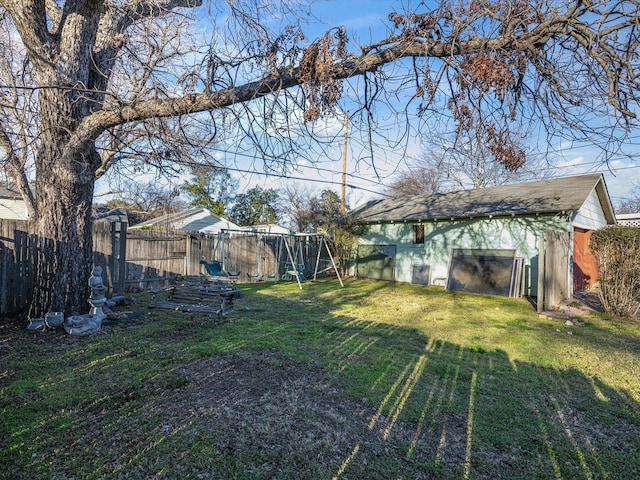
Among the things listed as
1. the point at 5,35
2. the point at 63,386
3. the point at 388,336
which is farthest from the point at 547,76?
the point at 5,35

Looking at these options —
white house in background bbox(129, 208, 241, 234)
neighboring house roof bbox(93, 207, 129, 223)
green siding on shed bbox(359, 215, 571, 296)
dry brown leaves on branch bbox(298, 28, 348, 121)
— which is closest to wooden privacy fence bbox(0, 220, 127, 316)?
dry brown leaves on branch bbox(298, 28, 348, 121)

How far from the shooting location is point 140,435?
2430 millimetres

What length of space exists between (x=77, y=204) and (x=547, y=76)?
6346mm

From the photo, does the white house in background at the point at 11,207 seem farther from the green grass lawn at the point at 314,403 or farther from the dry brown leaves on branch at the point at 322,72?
the dry brown leaves on branch at the point at 322,72

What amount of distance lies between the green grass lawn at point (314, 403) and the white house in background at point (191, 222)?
640 inches

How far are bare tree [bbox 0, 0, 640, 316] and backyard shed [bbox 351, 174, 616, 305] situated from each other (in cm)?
528

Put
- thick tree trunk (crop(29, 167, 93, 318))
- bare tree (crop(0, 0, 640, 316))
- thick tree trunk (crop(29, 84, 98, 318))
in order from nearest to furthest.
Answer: bare tree (crop(0, 0, 640, 316)) → thick tree trunk (crop(29, 84, 98, 318)) → thick tree trunk (crop(29, 167, 93, 318))

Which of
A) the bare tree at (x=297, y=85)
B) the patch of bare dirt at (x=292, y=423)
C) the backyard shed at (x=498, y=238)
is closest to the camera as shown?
the patch of bare dirt at (x=292, y=423)

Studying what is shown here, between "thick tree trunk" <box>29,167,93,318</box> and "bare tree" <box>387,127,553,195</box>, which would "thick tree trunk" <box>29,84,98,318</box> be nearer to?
"thick tree trunk" <box>29,167,93,318</box>

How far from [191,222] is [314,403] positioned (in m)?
20.4

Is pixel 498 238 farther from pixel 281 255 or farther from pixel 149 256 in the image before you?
pixel 149 256

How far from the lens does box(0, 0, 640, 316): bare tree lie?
326 centimetres

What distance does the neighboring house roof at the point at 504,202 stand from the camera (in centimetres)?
994

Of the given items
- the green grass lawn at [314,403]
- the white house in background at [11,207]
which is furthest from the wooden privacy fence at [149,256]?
the white house in background at [11,207]
